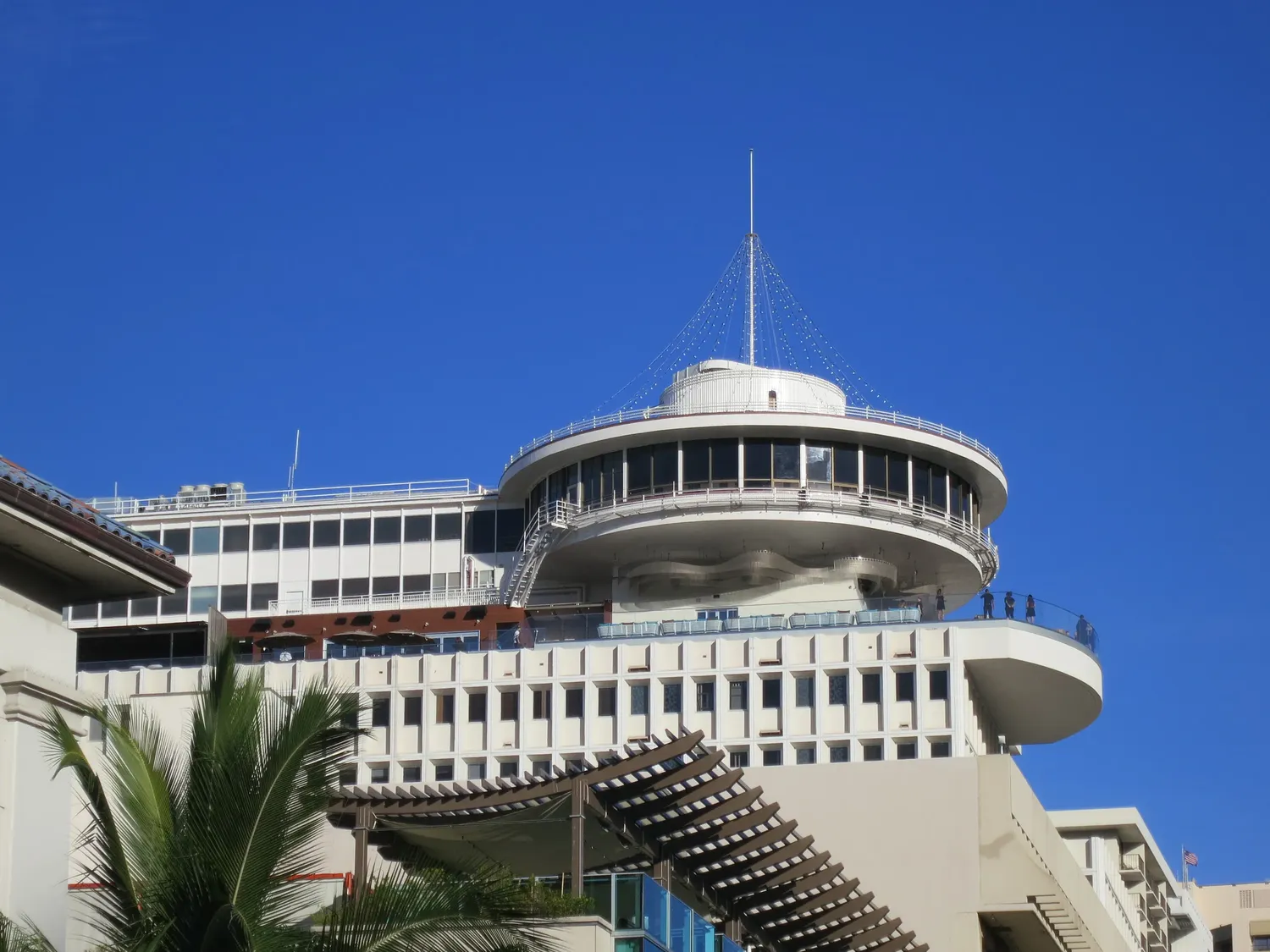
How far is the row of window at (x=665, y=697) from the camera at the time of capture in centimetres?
7444

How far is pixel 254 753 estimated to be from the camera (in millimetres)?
27219

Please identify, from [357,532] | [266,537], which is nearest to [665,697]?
[357,532]

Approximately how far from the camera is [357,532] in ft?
290

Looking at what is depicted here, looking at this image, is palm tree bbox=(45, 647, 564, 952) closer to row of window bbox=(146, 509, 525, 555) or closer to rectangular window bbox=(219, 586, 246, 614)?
row of window bbox=(146, 509, 525, 555)

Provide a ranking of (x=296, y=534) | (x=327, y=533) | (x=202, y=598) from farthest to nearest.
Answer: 1. (x=296, y=534)
2. (x=327, y=533)
3. (x=202, y=598)

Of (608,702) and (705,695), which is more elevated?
(705,695)

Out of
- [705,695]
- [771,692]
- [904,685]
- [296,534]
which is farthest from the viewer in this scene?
[296,534]

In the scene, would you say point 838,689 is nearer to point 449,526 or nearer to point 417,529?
point 449,526

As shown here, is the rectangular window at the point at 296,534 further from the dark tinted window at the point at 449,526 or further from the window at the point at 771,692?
the window at the point at 771,692

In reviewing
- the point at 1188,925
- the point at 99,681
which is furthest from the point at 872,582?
the point at 1188,925

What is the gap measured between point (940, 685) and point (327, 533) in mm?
26132

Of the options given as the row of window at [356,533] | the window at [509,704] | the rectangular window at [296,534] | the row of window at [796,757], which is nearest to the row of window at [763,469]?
the row of window at [356,533]

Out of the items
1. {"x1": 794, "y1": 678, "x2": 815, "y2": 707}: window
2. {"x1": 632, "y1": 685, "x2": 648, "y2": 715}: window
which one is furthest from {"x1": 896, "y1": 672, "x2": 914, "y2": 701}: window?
{"x1": 632, "y1": 685, "x2": 648, "y2": 715}: window

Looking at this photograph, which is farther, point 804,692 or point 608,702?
point 608,702
